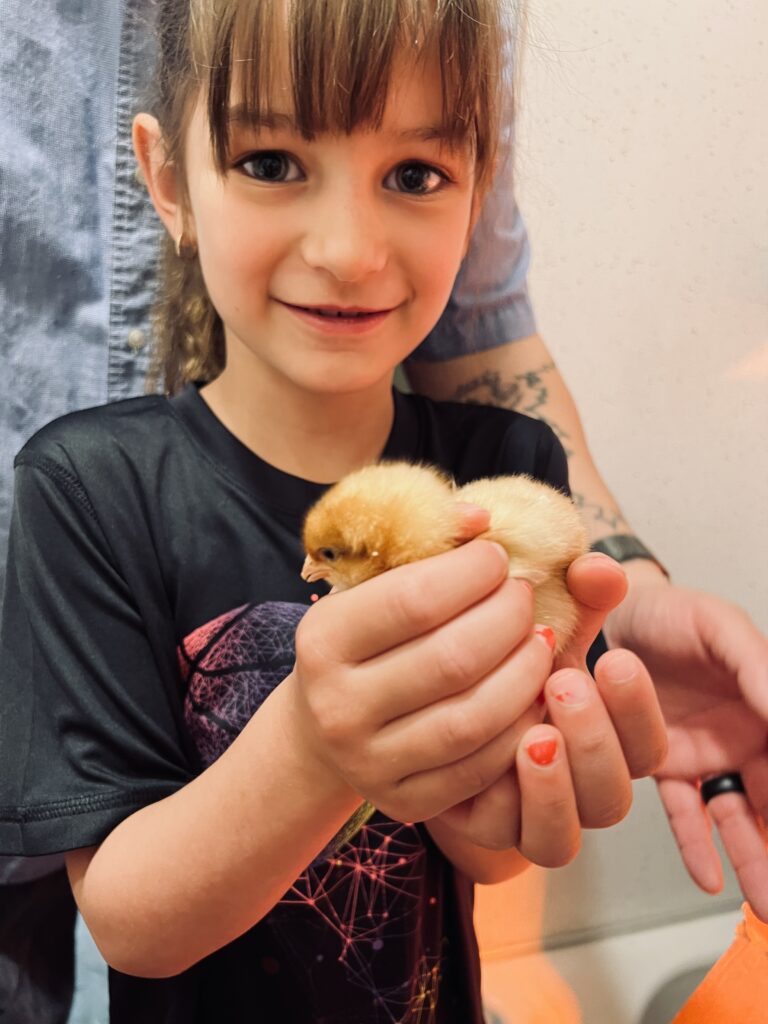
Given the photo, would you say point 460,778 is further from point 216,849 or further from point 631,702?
point 216,849

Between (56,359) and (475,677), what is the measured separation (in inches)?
24.0

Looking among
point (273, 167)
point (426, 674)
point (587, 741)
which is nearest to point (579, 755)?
point (587, 741)

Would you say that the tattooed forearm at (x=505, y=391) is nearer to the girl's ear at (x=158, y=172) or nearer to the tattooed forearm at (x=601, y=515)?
the tattooed forearm at (x=601, y=515)

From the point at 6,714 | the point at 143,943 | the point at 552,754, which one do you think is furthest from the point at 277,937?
the point at 552,754

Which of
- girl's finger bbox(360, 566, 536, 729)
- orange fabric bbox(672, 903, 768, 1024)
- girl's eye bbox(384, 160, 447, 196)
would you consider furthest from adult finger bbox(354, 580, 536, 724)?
orange fabric bbox(672, 903, 768, 1024)

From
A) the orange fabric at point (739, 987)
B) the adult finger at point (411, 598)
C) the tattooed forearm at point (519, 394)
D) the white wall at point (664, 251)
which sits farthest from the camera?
the white wall at point (664, 251)

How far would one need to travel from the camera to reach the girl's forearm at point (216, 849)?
0.61 meters

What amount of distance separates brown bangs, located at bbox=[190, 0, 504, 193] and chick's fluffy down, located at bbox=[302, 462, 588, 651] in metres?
0.31

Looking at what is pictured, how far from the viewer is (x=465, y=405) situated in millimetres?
1007

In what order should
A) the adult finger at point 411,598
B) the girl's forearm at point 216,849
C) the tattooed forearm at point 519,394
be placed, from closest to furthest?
the adult finger at point 411,598
the girl's forearm at point 216,849
the tattooed forearm at point 519,394

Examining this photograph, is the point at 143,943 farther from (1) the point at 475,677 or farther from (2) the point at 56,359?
(2) the point at 56,359

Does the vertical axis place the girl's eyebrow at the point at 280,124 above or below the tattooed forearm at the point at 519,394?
above

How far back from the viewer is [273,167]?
2.28ft

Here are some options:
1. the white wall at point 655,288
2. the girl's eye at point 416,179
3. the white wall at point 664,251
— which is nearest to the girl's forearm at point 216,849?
the girl's eye at point 416,179
